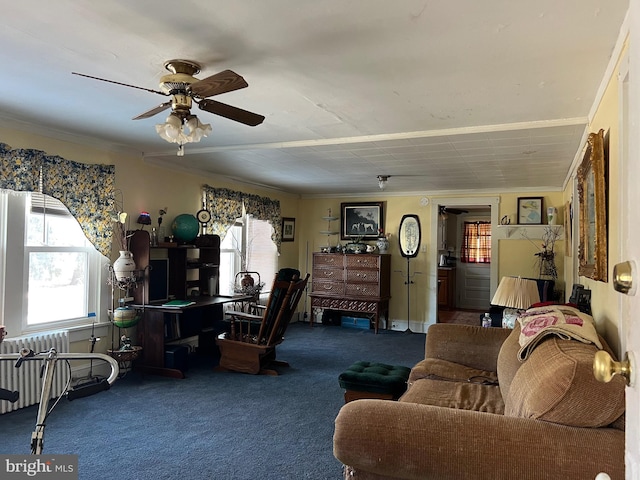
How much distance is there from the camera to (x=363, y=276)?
6.95m


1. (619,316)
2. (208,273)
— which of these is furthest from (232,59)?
(208,273)

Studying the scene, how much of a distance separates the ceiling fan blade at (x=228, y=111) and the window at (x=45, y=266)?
221cm

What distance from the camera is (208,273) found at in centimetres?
552

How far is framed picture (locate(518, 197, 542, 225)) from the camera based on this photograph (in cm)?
641

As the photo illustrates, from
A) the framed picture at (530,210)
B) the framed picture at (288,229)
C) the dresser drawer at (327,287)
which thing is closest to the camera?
the framed picture at (530,210)

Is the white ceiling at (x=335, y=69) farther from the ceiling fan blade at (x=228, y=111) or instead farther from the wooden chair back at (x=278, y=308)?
the wooden chair back at (x=278, y=308)

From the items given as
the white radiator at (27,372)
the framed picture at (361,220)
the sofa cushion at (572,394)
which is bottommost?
the white radiator at (27,372)

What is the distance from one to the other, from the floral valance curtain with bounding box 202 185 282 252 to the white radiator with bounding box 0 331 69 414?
2.34 m

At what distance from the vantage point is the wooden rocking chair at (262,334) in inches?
174

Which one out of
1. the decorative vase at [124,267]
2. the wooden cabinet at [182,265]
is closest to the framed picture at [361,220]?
the wooden cabinet at [182,265]

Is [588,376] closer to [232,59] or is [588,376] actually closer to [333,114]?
[232,59]

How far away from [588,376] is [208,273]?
4.60 metres

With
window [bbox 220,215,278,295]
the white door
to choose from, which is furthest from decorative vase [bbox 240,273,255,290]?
the white door

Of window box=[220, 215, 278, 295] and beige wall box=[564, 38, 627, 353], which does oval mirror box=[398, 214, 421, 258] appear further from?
beige wall box=[564, 38, 627, 353]
